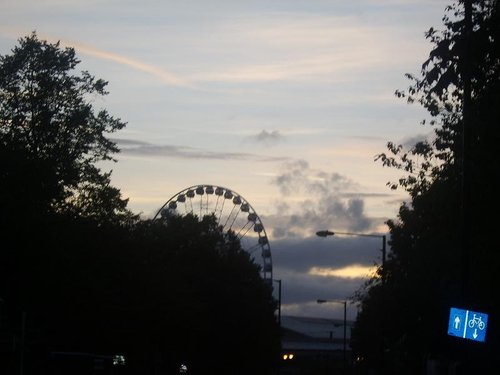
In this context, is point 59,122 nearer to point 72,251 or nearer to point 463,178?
point 72,251

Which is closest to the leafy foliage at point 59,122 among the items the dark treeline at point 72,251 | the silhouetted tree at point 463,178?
the dark treeline at point 72,251

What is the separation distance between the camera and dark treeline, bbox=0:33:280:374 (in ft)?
165

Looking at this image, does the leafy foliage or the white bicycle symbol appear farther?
the leafy foliage

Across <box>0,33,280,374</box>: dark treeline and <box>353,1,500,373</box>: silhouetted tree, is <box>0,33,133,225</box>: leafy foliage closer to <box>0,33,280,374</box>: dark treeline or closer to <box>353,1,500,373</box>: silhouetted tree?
<box>0,33,280,374</box>: dark treeline

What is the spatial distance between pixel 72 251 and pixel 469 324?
34.3 metres

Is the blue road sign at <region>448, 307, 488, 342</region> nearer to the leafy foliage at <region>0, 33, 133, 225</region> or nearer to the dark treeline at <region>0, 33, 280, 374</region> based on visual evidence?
the dark treeline at <region>0, 33, 280, 374</region>

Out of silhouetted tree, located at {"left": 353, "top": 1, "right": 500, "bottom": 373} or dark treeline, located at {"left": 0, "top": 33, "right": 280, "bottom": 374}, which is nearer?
silhouetted tree, located at {"left": 353, "top": 1, "right": 500, "bottom": 373}

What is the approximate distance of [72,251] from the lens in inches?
2105

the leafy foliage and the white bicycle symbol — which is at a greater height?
the leafy foliage

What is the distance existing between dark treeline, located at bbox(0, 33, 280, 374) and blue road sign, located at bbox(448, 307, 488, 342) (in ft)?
67.0

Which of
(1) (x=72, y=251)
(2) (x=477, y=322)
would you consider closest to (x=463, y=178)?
(2) (x=477, y=322)

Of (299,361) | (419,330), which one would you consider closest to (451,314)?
(419,330)

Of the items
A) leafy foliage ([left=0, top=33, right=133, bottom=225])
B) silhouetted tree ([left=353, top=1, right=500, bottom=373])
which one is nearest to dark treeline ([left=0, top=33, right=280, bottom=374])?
leafy foliage ([left=0, top=33, right=133, bottom=225])

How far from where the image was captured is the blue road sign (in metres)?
21.8
